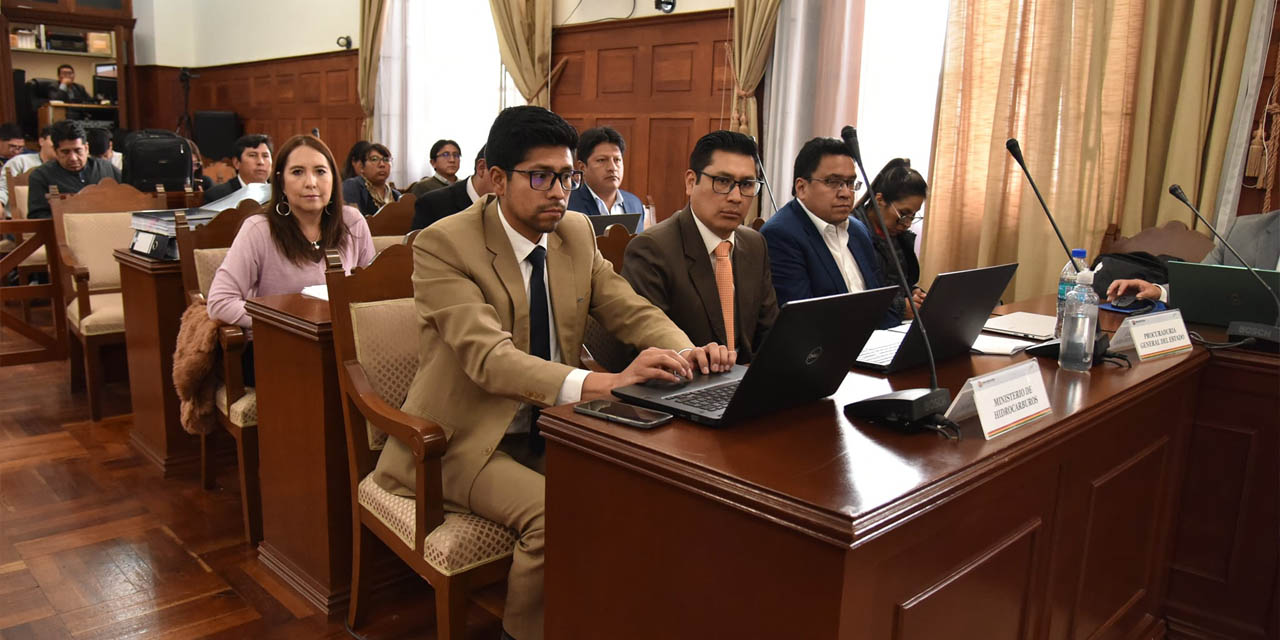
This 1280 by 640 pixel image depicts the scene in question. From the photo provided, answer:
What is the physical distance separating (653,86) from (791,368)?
4496mm

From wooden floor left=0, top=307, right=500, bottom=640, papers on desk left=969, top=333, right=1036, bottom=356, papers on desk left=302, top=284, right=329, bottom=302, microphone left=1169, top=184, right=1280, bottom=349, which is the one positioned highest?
microphone left=1169, top=184, right=1280, bottom=349

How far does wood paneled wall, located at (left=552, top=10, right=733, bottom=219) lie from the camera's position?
5180mm

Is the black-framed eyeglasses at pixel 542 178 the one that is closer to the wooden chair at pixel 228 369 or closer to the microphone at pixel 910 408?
the microphone at pixel 910 408

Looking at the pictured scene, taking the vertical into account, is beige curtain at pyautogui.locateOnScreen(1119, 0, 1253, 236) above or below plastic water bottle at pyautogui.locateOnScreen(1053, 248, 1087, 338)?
above

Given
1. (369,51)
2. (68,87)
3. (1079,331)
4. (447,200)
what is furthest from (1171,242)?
(68,87)

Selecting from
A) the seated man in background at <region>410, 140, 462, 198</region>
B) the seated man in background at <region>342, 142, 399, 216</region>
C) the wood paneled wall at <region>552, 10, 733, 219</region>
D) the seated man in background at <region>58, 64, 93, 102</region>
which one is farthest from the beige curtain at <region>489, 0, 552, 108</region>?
the seated man in background at <region>58, 64, 93, 102</region>

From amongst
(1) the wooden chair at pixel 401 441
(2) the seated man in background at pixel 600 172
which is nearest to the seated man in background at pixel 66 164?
(2) the seated man in background at pixel 600 172

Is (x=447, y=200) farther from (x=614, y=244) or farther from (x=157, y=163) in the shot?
(x=157, y=163)

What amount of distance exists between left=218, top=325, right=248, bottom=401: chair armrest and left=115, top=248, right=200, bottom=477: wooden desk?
0.47 meters

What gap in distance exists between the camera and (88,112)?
9.79 m

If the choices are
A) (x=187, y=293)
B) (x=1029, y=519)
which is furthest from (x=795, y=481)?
(x=187, y=293)

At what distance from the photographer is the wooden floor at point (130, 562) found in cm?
210

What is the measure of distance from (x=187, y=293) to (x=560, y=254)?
1.54m

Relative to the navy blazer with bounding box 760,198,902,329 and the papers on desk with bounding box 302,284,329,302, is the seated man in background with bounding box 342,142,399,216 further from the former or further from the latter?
the navy blazer with bounding box 760,198,902,329
